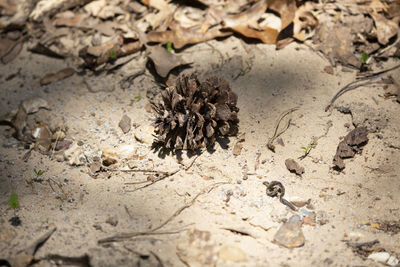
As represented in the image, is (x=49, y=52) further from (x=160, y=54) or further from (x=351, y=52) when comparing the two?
(x=351, y=52)

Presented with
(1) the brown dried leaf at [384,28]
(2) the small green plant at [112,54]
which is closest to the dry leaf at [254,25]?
(1) the brown dried leaf at [384,28]

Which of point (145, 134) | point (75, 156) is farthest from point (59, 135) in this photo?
point (145, 134)

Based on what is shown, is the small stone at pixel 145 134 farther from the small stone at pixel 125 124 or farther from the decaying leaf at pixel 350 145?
the decaying leaf at pixel 350 145

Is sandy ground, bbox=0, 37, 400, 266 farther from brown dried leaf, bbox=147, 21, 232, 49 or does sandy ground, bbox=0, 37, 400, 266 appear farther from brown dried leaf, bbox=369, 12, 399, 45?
brown dried leaf, bbox=369, 12, 399, 45

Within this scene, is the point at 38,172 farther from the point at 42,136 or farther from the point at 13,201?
the point at 42,136

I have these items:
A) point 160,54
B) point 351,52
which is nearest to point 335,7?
point 351,52
